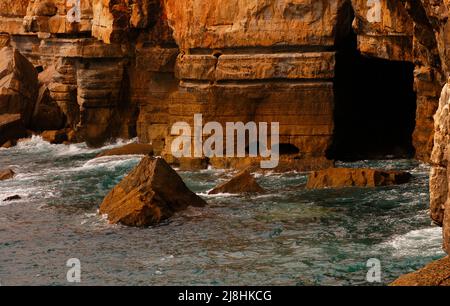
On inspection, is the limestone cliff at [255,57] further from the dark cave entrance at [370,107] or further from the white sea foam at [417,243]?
the white sea foam at [417,243]

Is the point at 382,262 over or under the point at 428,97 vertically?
under

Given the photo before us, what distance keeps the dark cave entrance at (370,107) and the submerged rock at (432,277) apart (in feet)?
48.3

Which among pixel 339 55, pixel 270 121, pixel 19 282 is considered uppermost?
pixel 339 55

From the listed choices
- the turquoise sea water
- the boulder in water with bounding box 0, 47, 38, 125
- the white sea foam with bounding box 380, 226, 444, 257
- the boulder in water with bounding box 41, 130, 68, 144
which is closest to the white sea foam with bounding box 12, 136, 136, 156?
the boulder in water with bounding box 41, 130, 68, 144

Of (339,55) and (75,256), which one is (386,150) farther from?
(75,256)

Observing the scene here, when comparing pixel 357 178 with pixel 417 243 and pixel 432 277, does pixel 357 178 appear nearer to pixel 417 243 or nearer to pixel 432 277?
pixel 417 243

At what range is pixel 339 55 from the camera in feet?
102

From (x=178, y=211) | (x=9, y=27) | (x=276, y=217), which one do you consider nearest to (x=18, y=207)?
(x=178, y=211)

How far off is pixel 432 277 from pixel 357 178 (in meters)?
12.1

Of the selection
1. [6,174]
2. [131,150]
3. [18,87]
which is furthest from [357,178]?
[18,87]

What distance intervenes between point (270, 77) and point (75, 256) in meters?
10.9

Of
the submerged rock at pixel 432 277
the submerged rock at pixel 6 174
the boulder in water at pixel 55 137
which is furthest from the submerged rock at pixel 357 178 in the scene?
the boulder in water at pixel 55 137

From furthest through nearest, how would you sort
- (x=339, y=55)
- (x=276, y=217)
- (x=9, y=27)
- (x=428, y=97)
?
(x=9, y=27)
(x=339, y=55)
(x=428, y=97)
(x=276, y=217)
